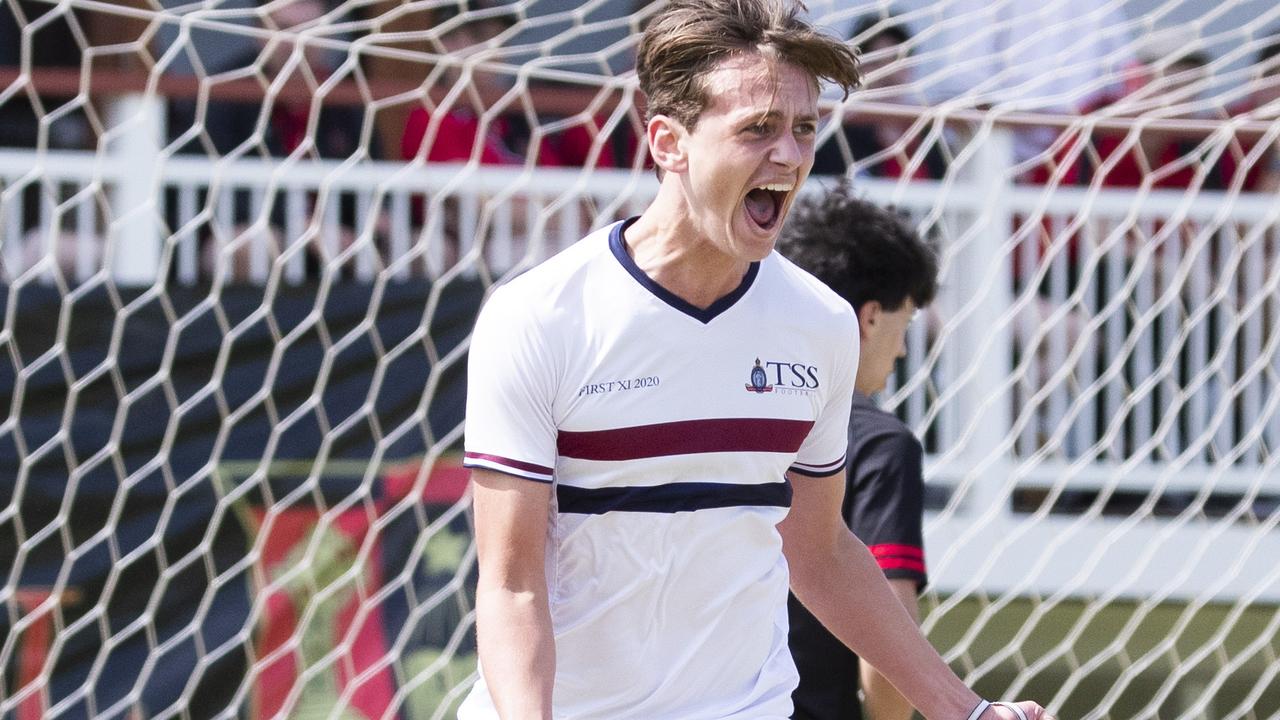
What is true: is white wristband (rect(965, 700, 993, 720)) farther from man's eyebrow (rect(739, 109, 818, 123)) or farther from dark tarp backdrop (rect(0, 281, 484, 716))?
dark tarp backdrop (rect(0, 281, 484, 716))

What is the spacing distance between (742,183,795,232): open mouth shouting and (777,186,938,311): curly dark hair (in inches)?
33.6

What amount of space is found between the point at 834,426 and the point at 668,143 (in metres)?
0.54

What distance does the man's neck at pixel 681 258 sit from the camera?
233cm

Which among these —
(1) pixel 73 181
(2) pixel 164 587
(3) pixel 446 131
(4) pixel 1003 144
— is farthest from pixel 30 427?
(4) pixel 1003 144

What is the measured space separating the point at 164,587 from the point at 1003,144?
308cm

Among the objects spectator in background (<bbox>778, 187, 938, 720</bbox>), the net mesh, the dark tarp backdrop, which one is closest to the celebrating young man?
spectator in background (<bbox>778, 187, 938, 720</bbox>)

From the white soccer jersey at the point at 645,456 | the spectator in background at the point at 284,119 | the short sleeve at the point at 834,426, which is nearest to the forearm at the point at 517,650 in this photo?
the white soccer jersey at the point at 645,456

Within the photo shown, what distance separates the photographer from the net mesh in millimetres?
4645

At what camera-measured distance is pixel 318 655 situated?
471 centimetres

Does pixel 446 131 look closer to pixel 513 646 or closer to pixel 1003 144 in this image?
pixel 1003 144

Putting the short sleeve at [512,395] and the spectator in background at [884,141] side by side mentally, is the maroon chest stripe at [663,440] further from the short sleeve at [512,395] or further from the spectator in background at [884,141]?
the spectator in background at [884,141]

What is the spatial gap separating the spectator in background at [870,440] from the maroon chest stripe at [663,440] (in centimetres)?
63

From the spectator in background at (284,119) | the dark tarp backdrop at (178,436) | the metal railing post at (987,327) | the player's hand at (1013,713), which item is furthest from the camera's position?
the spectator in background at (284,119)

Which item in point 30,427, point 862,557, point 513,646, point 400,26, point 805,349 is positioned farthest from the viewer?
point 400,26
